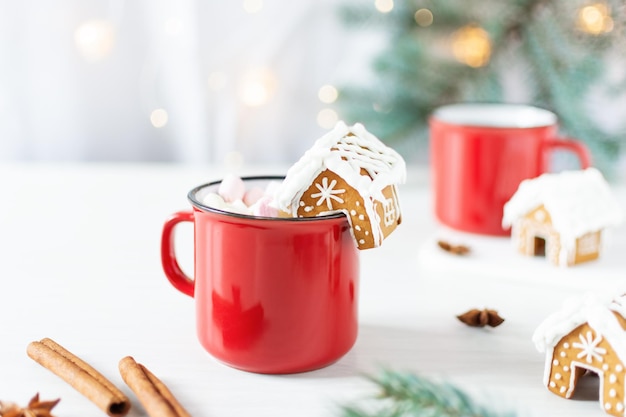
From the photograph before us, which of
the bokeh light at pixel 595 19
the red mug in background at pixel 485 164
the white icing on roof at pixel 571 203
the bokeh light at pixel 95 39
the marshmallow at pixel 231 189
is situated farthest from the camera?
the bokeh light at pixel 95 39

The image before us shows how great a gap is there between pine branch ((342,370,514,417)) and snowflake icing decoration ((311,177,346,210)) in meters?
0.15

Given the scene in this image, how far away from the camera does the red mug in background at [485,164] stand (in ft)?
3.40

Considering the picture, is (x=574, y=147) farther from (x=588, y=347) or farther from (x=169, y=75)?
(x=169, y=75)

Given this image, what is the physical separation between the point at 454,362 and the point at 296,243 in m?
0.19

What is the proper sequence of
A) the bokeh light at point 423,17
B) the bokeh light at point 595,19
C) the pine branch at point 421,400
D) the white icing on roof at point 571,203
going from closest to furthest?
1. the pine branch at point 421,400
2. the white icing on roof at point 571,203
3. the bokeh light at point 595,19
4. the bokeh light at point 423,17

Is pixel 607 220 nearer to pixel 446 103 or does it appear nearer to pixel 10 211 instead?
pixel 446 103

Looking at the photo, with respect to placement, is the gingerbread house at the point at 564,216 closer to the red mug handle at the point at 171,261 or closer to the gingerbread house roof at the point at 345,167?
the gingerbread house roof at the point at 345,167

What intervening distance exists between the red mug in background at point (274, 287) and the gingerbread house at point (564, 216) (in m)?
0.34

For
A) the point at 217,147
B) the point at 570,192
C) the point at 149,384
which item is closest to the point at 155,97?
the point at 217,147

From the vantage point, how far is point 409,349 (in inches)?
28.1

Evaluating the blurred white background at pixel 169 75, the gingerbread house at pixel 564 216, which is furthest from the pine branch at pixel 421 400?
the blurred white background at pixel 169 75

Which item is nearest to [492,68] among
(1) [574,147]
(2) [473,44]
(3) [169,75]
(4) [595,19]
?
(2) [473,44]

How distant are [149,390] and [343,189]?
22 cm

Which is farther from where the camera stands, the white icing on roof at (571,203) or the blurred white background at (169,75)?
the blurred white background at (169,75)
